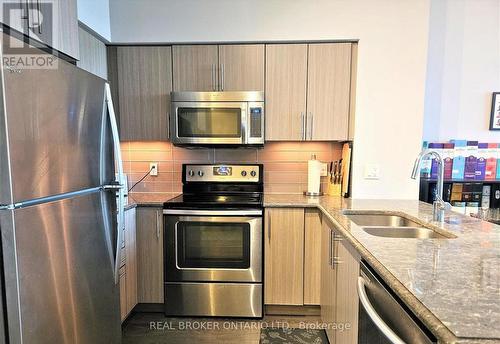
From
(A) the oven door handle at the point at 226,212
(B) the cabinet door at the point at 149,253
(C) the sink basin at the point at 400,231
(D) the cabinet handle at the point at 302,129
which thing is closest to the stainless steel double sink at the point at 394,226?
(C) the sink basin at the point at 400,231

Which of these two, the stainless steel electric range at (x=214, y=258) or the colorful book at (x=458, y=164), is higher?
the colorful book at (x=458, y=164)

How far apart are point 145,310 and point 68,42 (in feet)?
6.53

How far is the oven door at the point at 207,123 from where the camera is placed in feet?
7.42

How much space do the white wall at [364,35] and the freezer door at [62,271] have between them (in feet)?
5.14

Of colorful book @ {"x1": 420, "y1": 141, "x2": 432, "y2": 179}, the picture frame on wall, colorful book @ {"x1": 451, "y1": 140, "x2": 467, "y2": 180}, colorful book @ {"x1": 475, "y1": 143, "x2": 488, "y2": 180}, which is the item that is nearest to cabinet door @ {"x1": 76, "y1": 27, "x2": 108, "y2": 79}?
colorful book @ {"x1": 420, "y1": 141, "x2": 432, "y2": 179}

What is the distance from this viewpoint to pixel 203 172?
2.58 meters

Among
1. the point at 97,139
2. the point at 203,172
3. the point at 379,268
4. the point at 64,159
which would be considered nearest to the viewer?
the point at 379,268

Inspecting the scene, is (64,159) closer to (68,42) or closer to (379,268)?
(68,42)

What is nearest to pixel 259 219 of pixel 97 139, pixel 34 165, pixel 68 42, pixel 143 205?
pixel 143 205

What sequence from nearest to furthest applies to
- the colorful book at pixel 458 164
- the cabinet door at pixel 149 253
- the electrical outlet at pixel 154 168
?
the cabinet door at pixel 149 253 → the colorful book at pixel 458 164 → the electrical outlet at pixel 154 168

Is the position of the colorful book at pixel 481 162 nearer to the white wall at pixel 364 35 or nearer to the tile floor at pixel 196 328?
the white wall at pixel 364 35

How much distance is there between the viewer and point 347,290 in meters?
1.45

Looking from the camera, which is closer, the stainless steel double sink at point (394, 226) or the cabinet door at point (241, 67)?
the stainless steel double sink at point (394, 226)

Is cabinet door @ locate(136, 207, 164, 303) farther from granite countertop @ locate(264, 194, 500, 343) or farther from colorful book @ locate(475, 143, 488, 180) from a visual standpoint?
colorful book @ locate(475, 143, 488, 180)
